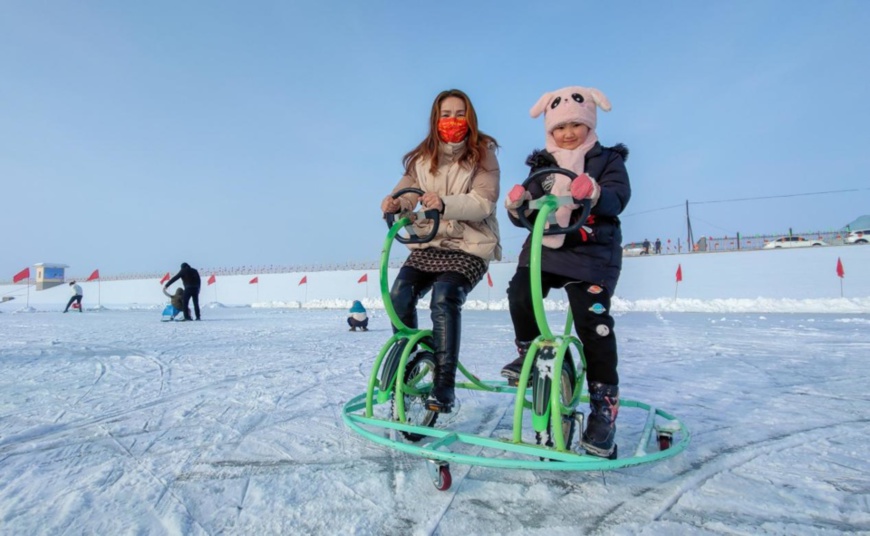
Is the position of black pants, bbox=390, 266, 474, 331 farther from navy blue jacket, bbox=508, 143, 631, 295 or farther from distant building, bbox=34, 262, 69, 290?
distant building, bbox=34, 262, 69, 290

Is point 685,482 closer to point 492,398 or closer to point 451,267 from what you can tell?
point 451,267

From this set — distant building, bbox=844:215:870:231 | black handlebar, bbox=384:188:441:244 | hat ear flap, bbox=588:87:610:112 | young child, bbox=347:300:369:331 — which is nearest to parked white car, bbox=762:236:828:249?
distant building, bbox=844:215:870:231

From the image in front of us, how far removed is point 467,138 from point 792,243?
3457 cm

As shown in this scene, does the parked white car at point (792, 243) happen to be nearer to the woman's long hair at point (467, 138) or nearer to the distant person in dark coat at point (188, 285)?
the distant person in dark coat at point (188, 285)

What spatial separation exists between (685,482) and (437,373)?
117 cm

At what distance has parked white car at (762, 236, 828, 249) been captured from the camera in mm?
29516

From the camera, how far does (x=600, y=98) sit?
8.24 ft

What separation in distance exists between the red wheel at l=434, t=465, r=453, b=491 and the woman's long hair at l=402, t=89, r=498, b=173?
1.67 metres

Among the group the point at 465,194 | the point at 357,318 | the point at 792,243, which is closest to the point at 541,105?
the point at 465,194

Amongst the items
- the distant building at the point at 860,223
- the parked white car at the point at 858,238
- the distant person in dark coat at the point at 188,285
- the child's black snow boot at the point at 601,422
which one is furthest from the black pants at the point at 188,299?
the distant building at the point at 860,223

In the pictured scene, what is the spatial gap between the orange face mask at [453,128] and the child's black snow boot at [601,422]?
1.52 m

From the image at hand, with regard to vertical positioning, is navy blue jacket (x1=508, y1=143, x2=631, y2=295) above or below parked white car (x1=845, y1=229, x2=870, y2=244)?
below

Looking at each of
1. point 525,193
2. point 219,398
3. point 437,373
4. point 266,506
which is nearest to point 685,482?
point 437,373

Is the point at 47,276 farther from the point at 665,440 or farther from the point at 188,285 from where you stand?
the point at 665,440
